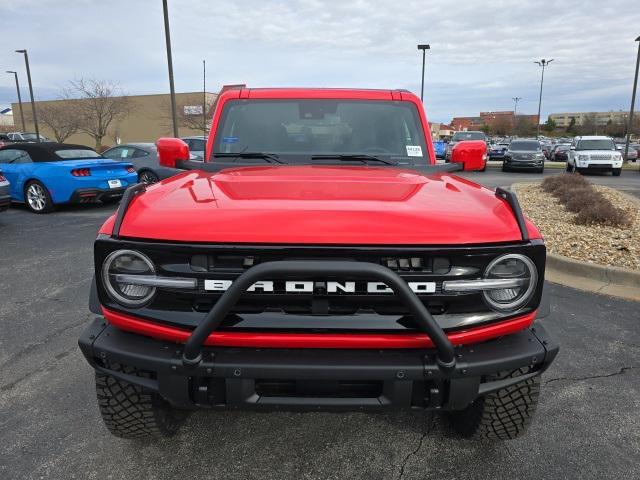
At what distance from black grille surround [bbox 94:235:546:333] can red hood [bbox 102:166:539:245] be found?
4 centimetres

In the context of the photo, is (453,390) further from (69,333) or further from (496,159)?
(496,159)

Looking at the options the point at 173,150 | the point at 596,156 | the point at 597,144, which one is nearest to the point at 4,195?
the point at 173,150

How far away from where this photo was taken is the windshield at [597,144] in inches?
851

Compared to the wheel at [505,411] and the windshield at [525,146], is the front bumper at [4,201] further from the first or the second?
the windshield at [525,146]

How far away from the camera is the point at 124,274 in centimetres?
192

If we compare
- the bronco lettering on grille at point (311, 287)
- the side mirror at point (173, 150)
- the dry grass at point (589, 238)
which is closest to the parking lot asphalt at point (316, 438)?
the bronco lettering on grille at point (311, 287)

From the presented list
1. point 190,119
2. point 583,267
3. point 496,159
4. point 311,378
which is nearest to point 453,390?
point 311,378

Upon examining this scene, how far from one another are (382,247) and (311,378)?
0.55 meters

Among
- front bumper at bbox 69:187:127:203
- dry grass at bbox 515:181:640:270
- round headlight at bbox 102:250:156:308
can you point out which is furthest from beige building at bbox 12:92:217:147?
round headlight at bbox 102:250:156:308

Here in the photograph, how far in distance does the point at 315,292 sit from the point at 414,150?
188 centimetres

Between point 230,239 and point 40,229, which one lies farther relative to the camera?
point 40,229

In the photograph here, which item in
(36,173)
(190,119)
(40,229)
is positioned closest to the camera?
(40,229)

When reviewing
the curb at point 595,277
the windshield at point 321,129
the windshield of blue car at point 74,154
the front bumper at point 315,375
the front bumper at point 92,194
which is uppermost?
the windshield at point 321,129

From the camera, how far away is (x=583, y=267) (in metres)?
5.38
